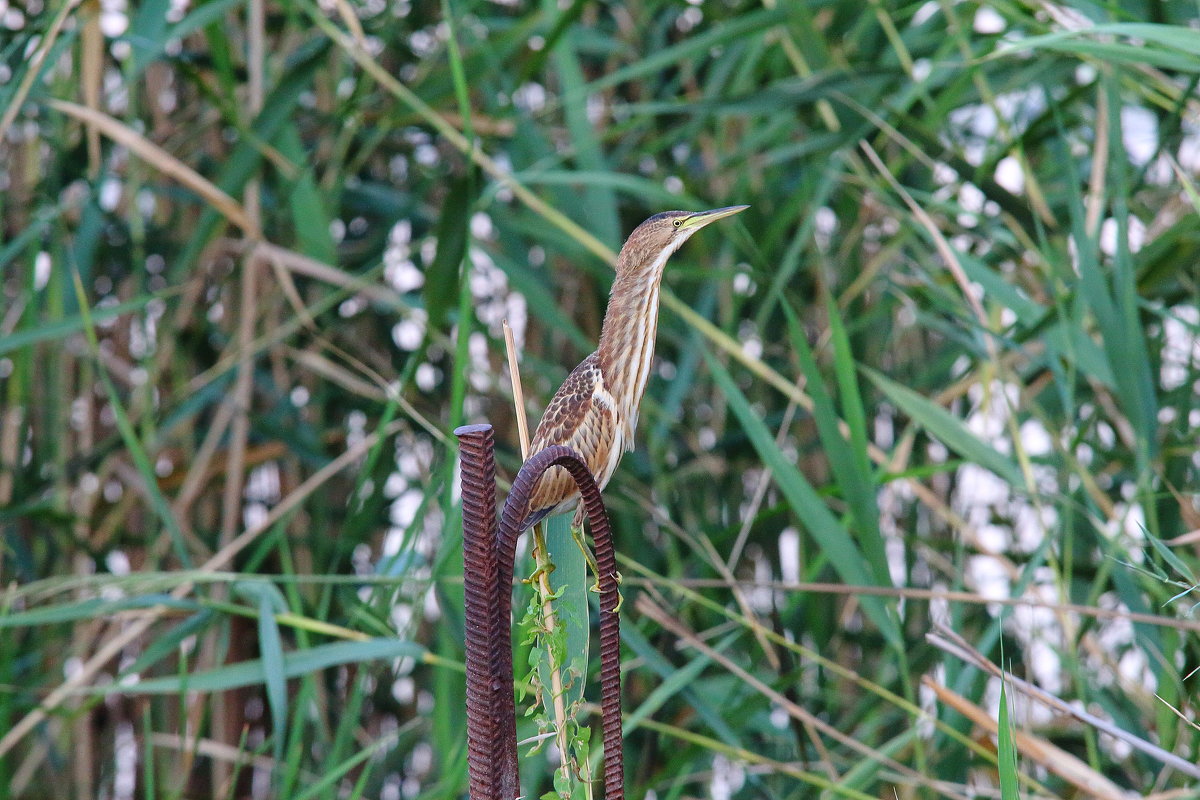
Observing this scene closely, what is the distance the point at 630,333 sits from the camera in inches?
31.4

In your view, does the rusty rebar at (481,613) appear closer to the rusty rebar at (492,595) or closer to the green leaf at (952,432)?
the rusty rebar at (492,595)

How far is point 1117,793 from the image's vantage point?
94 centimetres

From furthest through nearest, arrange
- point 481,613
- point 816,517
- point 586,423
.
A: point 816,517, point 586,423, point 481,613

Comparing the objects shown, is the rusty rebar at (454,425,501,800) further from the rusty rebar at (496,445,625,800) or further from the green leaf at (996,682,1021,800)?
the green leaf at (996,682,1021,800)

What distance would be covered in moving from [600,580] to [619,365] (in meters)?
0.25

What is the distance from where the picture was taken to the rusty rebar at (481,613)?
0.53m

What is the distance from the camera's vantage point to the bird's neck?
797mm

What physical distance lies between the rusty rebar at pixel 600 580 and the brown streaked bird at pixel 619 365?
7.5 inches

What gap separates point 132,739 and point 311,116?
2.93ft

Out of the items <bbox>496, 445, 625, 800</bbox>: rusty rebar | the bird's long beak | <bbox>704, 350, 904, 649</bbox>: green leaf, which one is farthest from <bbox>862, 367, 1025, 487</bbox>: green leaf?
<bbox>496, 445, 625, 800</bbox>: rusty rebar

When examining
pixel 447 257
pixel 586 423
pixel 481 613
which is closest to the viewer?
pixel 481 613

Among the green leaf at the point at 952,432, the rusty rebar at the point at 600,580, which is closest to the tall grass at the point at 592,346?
the green leaf at the point at 952,432

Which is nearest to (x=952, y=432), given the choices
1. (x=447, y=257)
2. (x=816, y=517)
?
(x=816, y=517)

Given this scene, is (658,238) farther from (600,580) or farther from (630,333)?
(600,580)
